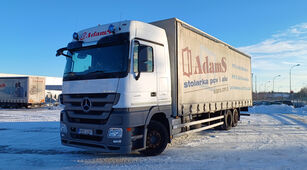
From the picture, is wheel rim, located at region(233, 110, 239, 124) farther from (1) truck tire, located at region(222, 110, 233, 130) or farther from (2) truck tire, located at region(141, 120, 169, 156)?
(2) truck tire, located at region(141, 120, 169, 156)

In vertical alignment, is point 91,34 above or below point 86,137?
above

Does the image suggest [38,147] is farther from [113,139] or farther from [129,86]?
[129,86]

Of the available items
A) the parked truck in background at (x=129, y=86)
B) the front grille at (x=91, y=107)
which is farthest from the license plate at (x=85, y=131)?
the front grille at (x=91, y=107)

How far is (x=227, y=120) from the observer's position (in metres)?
11.4

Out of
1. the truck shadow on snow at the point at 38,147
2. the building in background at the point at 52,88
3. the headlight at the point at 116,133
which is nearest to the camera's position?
the headlight at the point at 116,133

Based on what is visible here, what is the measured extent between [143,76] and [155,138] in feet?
5.93

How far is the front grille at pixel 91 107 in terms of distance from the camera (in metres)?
5.34

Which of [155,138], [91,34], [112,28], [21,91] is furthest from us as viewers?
[21,91]

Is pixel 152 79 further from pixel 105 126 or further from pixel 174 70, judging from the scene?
pixel 105 126

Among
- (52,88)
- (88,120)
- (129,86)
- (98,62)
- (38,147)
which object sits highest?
(52,88)

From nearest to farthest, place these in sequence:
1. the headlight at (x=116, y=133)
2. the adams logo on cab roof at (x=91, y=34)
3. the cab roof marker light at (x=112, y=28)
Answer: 1. the headlight at (x=116, y=133)
2. the cab roof marker light at (x=112, y=28)
3. the adams logo on cab roof at (x=91, y=34)

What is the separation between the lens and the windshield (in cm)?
539

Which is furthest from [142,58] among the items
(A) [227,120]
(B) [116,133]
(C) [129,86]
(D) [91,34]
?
(A) [227,120]

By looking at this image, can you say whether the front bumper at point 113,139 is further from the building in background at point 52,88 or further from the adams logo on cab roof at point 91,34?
the building in background at point 52,88
